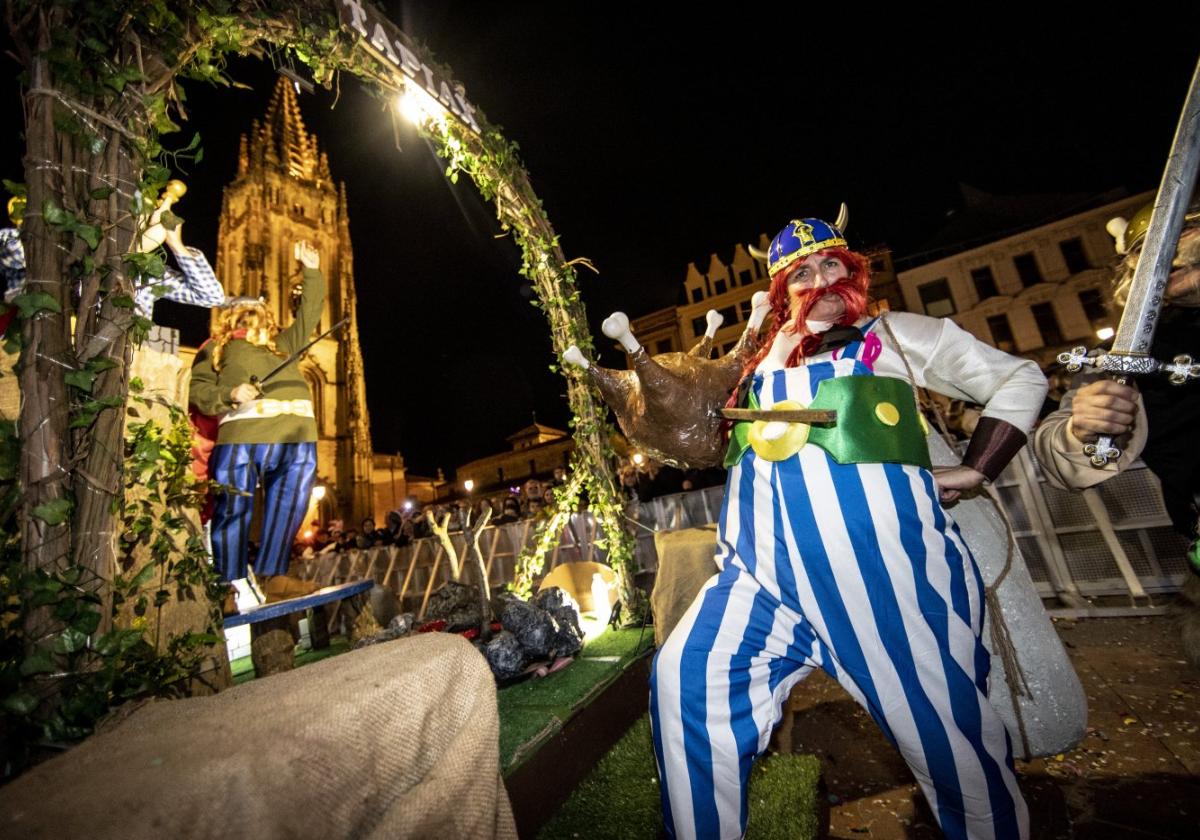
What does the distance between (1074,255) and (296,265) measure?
4950 centimetres

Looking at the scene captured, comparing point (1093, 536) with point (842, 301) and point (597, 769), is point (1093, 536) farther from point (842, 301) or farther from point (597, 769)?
point (597, 769)

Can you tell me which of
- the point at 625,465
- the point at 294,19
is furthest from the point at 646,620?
the point at 625,465

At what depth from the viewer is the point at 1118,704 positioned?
3326mm

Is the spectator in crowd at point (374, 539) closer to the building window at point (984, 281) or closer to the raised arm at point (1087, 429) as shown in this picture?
the raised arm at point (1087, 429)

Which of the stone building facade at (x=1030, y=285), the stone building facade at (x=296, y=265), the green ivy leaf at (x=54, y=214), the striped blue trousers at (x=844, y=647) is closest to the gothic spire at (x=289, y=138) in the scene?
the stone building facade at (x=296, y=265)

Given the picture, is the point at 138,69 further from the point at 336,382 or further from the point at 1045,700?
the point at 336,382

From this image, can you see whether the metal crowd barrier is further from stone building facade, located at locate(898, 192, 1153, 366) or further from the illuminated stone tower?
the illuminated stone tower

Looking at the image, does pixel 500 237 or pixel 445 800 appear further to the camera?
pixel 500 237

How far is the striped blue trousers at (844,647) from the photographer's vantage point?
1.51 meters

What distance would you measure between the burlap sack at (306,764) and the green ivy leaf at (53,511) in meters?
0.70

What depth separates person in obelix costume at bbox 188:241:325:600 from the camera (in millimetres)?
3852

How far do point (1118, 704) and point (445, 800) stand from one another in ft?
15.0

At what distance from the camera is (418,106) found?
4.13 metres

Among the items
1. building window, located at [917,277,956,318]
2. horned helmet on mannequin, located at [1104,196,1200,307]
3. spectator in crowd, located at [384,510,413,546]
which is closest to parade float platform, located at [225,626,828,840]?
horned helmet on mannequin, located at [1104,196,1200,307]
